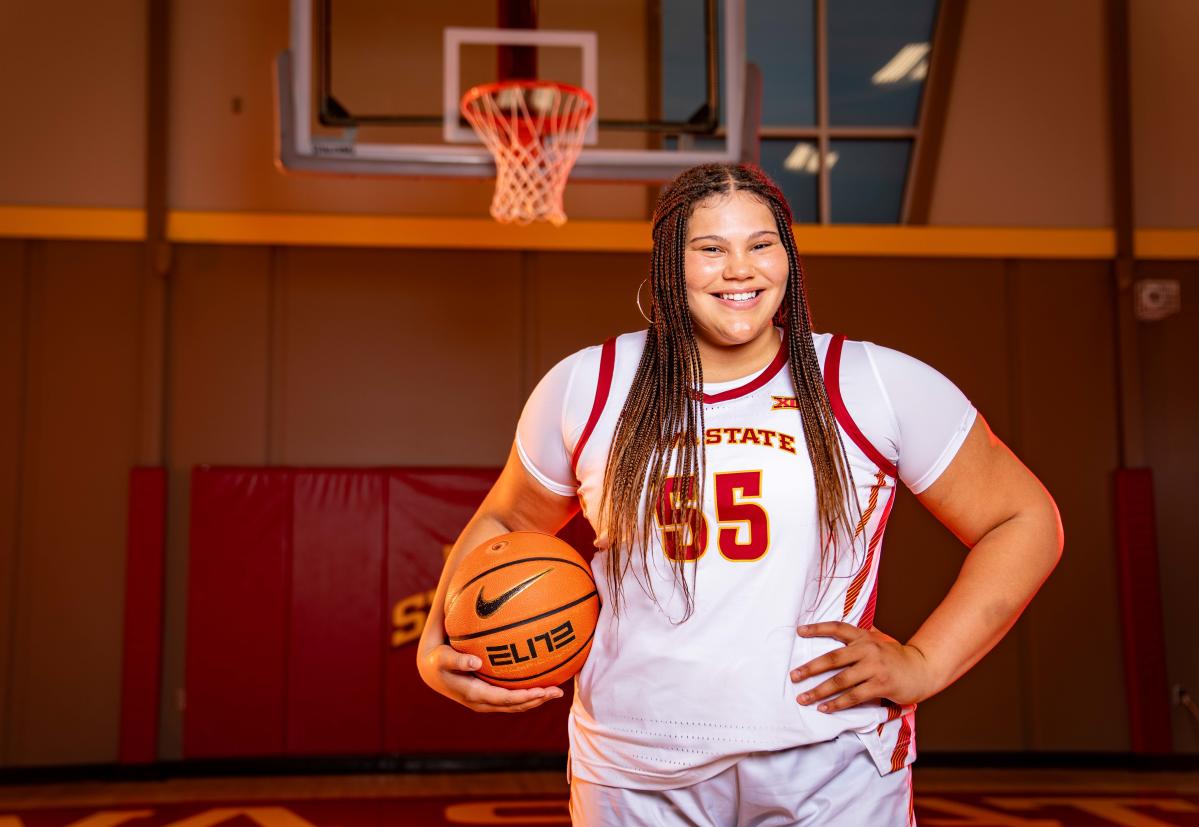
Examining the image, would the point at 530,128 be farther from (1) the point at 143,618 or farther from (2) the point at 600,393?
(1) the point at 143,618

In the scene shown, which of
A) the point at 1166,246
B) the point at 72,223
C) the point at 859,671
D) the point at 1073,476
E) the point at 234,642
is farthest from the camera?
the point at 1166,246

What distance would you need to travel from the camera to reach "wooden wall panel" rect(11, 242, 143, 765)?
18.5ft

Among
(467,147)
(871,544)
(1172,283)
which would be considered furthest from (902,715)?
(1172,283)

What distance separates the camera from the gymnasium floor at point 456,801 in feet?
15.5

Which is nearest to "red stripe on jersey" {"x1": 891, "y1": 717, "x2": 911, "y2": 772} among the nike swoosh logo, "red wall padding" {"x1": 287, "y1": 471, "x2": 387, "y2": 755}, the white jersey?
the white jersey

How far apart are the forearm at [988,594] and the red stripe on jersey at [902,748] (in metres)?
0.09

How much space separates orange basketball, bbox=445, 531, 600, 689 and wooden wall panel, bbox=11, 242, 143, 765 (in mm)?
4873

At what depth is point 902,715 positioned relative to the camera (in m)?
1.45

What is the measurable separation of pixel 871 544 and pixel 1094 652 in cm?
528

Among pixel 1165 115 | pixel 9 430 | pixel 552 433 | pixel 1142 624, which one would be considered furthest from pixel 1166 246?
pixel 9 430

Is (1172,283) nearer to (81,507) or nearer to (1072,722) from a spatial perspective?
(1072,722)

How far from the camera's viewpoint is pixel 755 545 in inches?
55.4

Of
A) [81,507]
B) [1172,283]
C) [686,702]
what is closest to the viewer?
[686,702]

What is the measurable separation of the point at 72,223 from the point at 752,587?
5630mm
